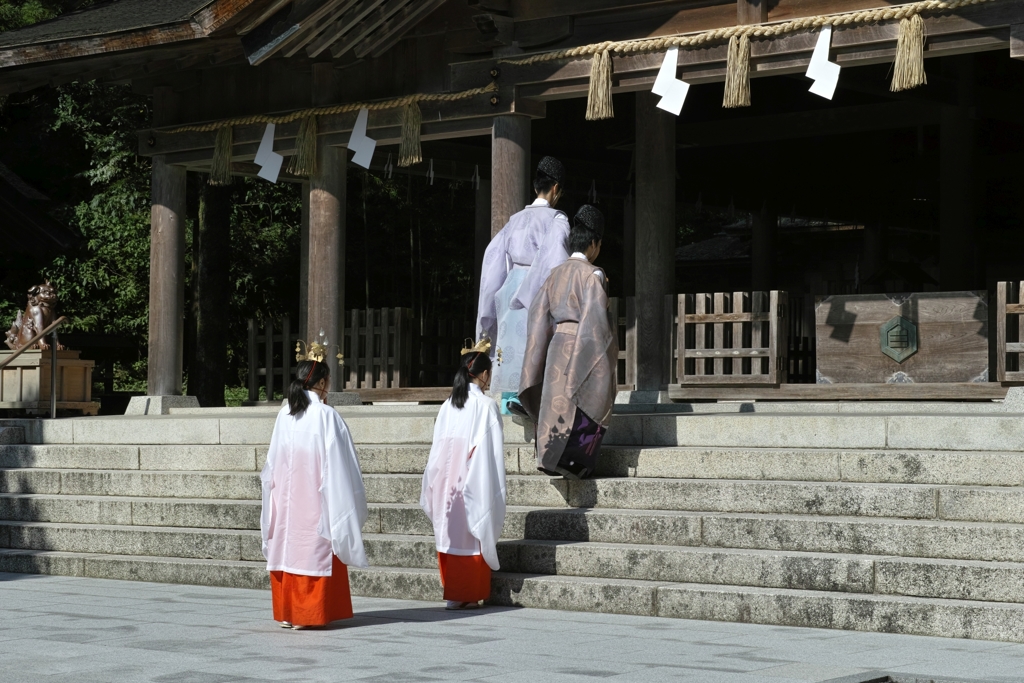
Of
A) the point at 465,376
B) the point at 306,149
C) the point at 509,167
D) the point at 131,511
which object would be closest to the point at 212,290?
the point at 306,149

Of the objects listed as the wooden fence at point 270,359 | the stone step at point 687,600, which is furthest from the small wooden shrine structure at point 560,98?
the stone step at point 687,600

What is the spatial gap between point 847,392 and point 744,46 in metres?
2.93

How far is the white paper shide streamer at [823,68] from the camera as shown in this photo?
34.2 ft

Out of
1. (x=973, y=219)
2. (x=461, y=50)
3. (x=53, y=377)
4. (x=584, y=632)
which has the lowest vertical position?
(x=584, y=632)

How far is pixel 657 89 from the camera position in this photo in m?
11.2

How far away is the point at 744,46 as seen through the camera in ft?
35.7

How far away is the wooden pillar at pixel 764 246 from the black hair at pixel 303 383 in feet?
43.9

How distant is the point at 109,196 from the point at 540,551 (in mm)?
16451

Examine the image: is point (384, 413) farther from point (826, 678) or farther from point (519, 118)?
point (826, 678)

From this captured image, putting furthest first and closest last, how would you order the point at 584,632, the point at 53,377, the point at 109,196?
1. the point at 109,196
2. the point at 53,377
3. the point at 584,632

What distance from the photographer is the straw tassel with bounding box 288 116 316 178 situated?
44.4 feet

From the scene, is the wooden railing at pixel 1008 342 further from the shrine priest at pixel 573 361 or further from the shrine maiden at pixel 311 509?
the shrine maiden at pixel 311 509

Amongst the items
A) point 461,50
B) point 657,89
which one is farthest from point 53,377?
point 657,89

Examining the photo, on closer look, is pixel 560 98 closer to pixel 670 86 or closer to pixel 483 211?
pixel 670 86
